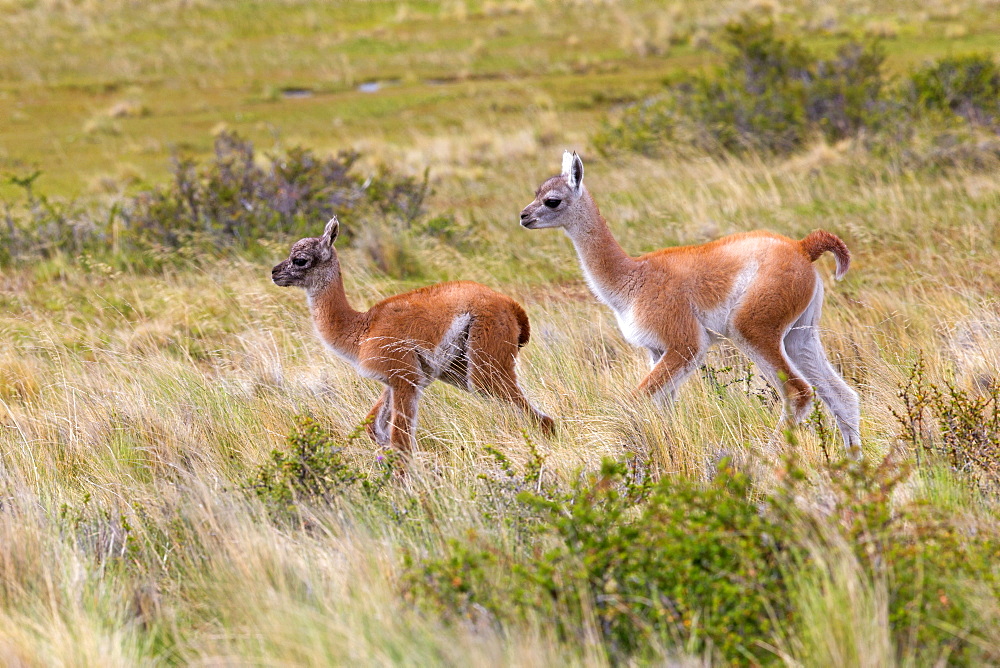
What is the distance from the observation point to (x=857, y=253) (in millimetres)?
9867

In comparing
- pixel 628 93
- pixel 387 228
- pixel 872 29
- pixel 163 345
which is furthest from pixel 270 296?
pixel 872 29

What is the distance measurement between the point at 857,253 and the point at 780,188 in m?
3.08

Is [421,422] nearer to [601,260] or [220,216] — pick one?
[601,260]

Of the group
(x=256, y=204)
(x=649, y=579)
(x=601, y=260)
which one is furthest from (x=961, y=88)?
(x=649, y=579)

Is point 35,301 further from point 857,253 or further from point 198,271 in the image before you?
point 857,253

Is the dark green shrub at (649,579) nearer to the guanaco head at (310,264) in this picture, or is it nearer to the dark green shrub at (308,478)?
the dark green shrub at (308,478)

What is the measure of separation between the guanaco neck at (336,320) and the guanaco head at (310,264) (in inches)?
1.6

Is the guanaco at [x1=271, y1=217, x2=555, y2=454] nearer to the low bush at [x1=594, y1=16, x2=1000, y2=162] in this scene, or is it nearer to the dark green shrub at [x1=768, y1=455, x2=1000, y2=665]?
the dark green shrub at [x1=768, y1=455, x2=1000, y2=665]

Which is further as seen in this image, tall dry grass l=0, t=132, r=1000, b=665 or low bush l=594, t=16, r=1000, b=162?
low bush l=594, t=16, r=1000, b=162

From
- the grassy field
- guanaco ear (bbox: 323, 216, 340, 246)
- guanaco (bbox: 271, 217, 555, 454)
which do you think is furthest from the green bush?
guanaco (bbox: 271, 217, 555, 454)

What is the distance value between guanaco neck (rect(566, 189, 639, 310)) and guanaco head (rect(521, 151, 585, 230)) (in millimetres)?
53

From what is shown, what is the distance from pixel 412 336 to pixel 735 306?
5.64ft

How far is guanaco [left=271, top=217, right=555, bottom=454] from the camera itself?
218 inches

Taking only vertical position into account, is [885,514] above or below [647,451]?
above
